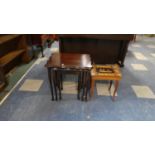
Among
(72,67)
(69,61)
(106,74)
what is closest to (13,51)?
(69,61)

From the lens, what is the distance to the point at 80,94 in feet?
6.34

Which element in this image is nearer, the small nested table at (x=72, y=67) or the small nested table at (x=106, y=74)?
the small nested table at (x=72, y=67)

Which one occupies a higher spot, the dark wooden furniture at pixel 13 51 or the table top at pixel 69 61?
the table top at pixel 69 61

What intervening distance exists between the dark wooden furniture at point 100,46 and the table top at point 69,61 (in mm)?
793

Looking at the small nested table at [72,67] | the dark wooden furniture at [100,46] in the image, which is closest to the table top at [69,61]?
the small nested table at [72,67]

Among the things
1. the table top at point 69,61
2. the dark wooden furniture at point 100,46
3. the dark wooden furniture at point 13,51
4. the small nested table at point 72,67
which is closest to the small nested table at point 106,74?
the small nested table at point 72,67

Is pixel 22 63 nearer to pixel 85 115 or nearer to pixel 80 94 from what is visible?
pixel 80 94

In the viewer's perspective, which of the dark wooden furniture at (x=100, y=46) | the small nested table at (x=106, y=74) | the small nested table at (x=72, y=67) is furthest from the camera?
the dark wooden furniture at (x=100, y=46)

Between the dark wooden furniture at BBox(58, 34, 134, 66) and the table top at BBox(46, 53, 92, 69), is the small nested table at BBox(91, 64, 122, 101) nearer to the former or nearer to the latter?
the table top at BBox(46, 53, 92, 69)

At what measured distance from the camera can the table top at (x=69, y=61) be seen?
4.99 ft

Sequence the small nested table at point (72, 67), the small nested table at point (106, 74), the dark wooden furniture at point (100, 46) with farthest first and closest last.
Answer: the dark wooden furniture at point (100, 46), the small nested table at point (106, 74), the small nested table at point (72, 67)

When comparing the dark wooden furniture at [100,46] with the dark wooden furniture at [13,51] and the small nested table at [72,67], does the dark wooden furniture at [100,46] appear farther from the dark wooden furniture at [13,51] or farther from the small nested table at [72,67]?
the dark wooden furniture at [13,51]
